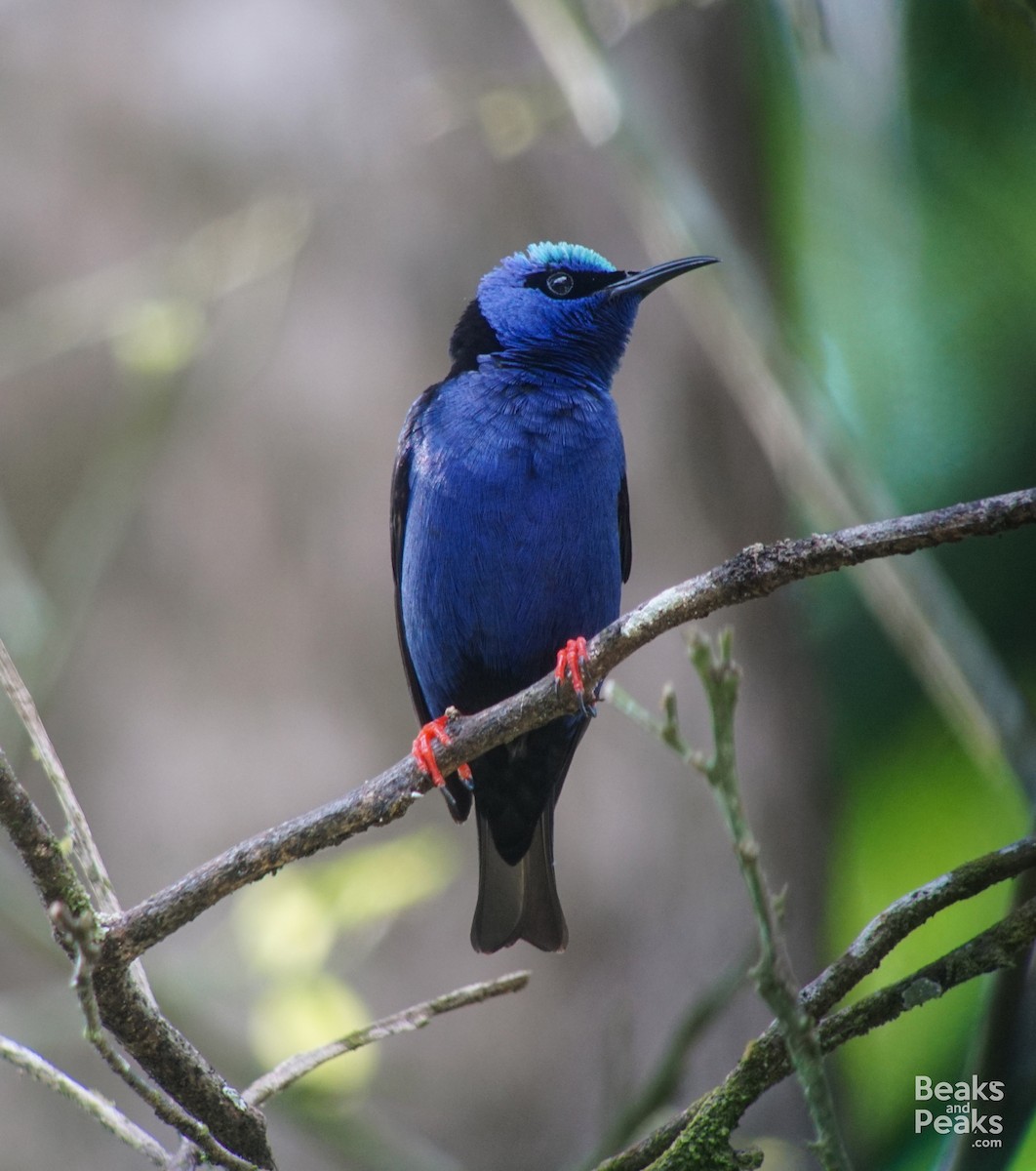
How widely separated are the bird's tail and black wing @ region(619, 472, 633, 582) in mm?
851

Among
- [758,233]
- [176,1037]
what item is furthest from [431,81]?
[176,1037]

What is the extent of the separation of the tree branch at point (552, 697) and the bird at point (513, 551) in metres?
0.83

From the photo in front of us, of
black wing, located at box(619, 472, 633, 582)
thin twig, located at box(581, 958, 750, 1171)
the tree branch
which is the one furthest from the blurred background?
the tree branch

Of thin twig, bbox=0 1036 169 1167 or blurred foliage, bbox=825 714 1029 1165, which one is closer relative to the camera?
thin twig, bbox=0 1036 169 1167

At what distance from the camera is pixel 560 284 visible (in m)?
4.23

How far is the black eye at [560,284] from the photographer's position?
166 inches

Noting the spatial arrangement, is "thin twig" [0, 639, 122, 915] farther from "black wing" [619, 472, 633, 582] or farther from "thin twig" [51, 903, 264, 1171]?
"black wing" [619, 472, 633, 582]

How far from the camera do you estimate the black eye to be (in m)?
4.23

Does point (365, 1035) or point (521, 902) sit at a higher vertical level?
point (521, 902)

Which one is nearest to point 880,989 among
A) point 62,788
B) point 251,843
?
point 251,843

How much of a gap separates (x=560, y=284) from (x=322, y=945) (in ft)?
7.46

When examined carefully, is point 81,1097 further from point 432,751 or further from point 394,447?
point 394,447

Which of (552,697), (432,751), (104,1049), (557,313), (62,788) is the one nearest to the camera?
(104,1049)

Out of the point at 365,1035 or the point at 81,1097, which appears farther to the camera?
the point at 365,1035
